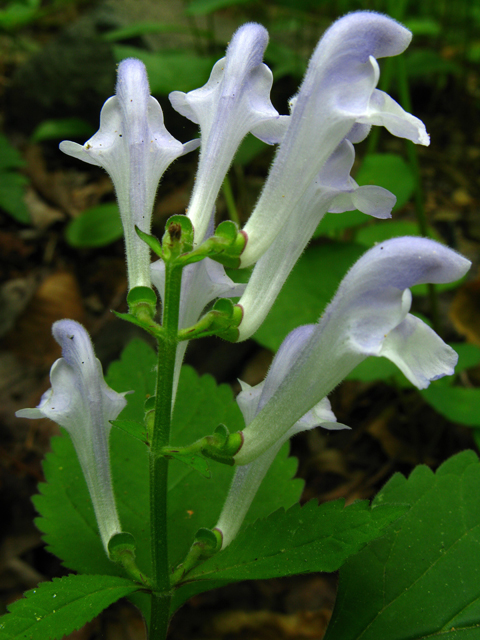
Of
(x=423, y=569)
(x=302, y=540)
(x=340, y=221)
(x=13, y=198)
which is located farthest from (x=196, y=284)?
(x=13, y=198)

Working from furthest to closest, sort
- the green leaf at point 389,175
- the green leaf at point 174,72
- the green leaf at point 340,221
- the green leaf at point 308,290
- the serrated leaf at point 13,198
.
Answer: the serrated leaf at point 13,198, the green leaf at point 174,72, the green leaf at point 389,175, the green leaf at point 340,221, the green leaf at point 308,290

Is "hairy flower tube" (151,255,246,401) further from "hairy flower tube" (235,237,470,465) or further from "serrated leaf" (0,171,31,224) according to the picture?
"serrated leaf" (0,171,31,224)

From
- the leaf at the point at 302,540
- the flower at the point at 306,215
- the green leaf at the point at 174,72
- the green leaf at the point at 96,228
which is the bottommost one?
the green leaf at the point at 96,228

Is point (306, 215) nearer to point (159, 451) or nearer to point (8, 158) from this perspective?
point (159, 451)

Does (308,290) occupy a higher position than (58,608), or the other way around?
(58,608)

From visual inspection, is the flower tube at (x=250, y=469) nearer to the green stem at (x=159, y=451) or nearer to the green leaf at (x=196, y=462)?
the green stem at (x=159, y=451)

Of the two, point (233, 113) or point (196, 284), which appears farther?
point (196, 284)

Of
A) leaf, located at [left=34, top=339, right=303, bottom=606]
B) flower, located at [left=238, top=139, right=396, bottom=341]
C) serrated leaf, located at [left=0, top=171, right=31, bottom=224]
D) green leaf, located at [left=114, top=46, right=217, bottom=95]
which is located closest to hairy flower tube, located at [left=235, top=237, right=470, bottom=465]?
flower, located at [left=238, top=139, right=396, bottom=341]

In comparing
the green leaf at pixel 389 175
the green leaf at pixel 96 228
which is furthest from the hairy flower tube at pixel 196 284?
the green leaf at pixel 96 228
